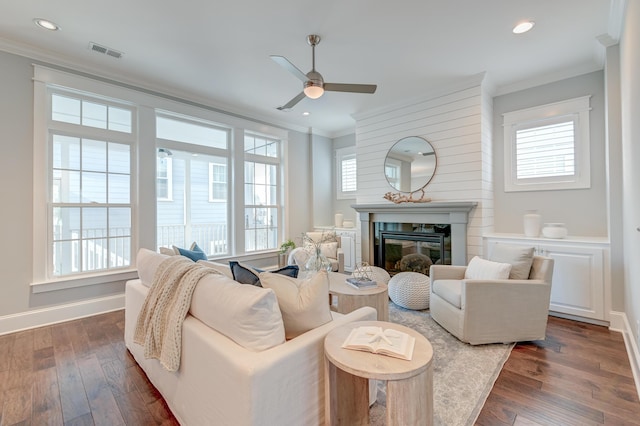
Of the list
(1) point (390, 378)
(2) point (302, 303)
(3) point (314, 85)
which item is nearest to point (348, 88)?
(3) point (314, 85)

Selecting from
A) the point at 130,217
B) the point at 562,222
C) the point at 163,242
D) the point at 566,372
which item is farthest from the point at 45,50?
the point at 562,222

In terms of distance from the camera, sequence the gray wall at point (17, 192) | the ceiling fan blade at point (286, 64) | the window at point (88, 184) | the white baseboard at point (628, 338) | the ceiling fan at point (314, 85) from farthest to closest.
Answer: the window at point (88, 184) < the gray wall at point (17, 192) < the ceiling fan at point (314, 85) < the ceiling fan blade at point (286, 64) < the white baseboard at point (628, 338)

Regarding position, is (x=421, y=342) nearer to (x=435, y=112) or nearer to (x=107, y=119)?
(x=435, y=112)

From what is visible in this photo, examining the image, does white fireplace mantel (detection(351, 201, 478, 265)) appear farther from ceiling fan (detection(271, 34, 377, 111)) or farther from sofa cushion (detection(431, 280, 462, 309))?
ceiling fan (detection(271, 34, 377, 111))

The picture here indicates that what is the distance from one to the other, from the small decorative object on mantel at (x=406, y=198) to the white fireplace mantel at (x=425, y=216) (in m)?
0.11

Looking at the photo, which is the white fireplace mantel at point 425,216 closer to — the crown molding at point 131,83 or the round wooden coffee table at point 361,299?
the round wooden coffee table at point 361,299

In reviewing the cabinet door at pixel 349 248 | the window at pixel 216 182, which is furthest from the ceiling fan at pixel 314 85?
the window at pixel 216 182

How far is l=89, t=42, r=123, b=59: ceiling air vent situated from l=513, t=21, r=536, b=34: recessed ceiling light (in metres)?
4.13

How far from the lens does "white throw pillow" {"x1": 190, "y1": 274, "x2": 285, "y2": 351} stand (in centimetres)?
130

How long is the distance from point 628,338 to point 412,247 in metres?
2.41

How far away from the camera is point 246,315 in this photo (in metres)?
1.29

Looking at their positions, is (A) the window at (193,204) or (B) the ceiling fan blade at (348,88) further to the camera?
(A) the window at (193,204)

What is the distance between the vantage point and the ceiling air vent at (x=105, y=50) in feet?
9.96

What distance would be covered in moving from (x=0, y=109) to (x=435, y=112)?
16.8 ft
